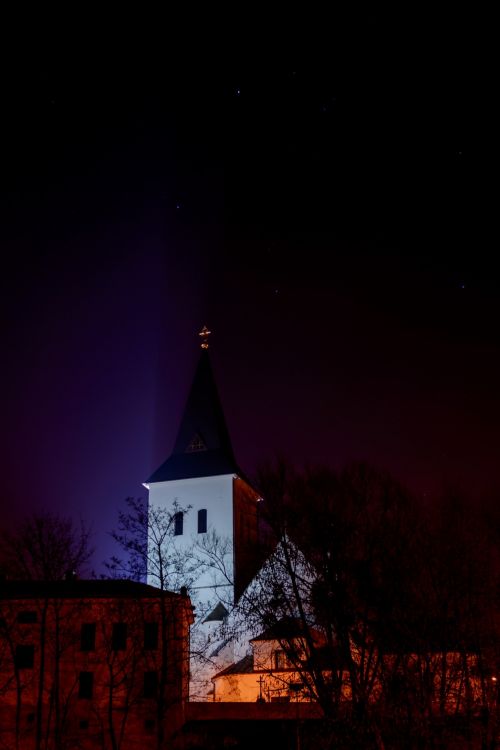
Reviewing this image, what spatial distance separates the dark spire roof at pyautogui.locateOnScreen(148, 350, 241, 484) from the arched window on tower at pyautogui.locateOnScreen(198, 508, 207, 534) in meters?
2.61

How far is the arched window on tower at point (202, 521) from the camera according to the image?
52.1 metres

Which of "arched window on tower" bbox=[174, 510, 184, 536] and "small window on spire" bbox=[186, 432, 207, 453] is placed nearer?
"arched window on tower" bbox=[174, 510, 184, 536]

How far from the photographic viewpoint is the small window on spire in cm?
5556

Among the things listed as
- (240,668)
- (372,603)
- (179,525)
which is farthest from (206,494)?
(372,603)

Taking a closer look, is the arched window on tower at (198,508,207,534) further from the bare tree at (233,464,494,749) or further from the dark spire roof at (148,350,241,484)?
the bare tree at (233,464,494,749)

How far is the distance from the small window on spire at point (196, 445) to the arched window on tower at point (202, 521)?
16.6ft

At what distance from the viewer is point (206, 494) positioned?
52844mm

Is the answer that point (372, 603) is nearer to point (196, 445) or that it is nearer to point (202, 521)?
point (202, 521)

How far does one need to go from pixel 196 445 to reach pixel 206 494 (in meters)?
4.48

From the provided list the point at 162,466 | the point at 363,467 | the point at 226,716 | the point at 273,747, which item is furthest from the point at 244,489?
the point at 363,467

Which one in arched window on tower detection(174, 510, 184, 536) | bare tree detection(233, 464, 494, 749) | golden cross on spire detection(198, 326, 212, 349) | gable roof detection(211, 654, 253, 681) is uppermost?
golden cross on spire detection(198, 326, 212, 349)

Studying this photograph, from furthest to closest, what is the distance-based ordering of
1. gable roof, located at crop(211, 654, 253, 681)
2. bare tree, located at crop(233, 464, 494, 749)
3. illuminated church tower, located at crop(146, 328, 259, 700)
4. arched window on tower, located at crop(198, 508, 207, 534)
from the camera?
Answer: arched window on tower, located at crop(198, 508, 207, 534) → illuminated church tower, located at crop(146, 328, 259, 700) → gable roof, located at crop(211, 654, 253, 681) → bare tree, located at crop(233, 464, 494, 749)

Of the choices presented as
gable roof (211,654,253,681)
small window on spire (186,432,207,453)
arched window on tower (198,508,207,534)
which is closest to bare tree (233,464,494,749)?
gable roof (211,654,253,681)

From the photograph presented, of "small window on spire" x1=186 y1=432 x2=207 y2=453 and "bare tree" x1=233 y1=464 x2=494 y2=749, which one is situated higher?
"small window on spire" x1=186 y1=432 x2=207 y2=453
